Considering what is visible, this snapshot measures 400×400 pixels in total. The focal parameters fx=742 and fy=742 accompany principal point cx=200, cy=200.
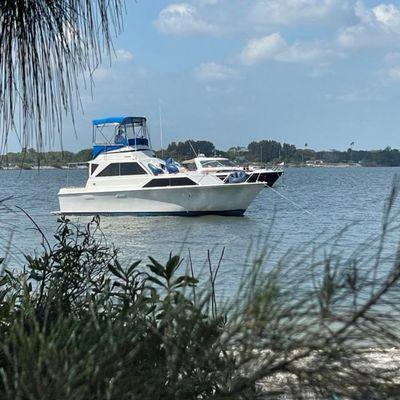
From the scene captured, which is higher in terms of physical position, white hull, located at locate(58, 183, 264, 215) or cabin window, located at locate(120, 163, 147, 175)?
cabin window, located at locate(120, 163, 147, 175)

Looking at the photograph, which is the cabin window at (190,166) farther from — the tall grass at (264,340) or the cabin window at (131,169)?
the tall grass at (264,340)

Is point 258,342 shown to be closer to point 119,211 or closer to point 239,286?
point 239,286

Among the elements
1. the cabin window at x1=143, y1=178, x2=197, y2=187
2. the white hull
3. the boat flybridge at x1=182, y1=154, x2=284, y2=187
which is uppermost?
the boat flybridge at x1=182, y1=154, x2=284, y2=187

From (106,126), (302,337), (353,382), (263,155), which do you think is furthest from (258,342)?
(106,126)

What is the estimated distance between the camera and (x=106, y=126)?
29484 millimetres

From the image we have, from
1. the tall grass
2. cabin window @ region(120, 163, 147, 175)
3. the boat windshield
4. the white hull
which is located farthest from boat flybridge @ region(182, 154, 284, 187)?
the tall grass

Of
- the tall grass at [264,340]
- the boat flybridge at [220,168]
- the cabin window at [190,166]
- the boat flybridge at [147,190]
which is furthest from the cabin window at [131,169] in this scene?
the tall grass at [264,340]

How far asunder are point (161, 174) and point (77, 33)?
24718 mm

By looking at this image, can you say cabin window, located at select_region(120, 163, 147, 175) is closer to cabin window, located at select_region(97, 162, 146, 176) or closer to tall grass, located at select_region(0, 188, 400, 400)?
cabin window, located at select_region(97, 162, 146, 176)

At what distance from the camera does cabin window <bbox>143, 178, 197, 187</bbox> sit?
86.7ft

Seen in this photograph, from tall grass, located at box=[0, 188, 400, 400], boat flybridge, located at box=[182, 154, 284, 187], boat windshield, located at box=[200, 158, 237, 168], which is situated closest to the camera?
tall grass, located at box=[0, 188, 400, 400]

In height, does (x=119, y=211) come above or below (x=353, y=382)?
below

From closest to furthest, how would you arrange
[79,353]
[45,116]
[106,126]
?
[79,353]
[45,116]
[106,126]

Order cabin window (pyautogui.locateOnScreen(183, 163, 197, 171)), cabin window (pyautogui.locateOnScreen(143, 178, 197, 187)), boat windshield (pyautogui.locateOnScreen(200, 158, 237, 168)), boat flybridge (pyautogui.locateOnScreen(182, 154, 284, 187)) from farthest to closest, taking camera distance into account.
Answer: cabin window (pyautogui.locateOnScreen(183, 163, 197, 171)) < boat windshield (pyautogui.locateOnScreen(200, 158, 237, 168)) < boat flybridge (pyautogui.locateOnScreen(182, 154, 284, 187)) < cabin window (pyautogui.locateOnScreen(143, 178, 197, 187))
